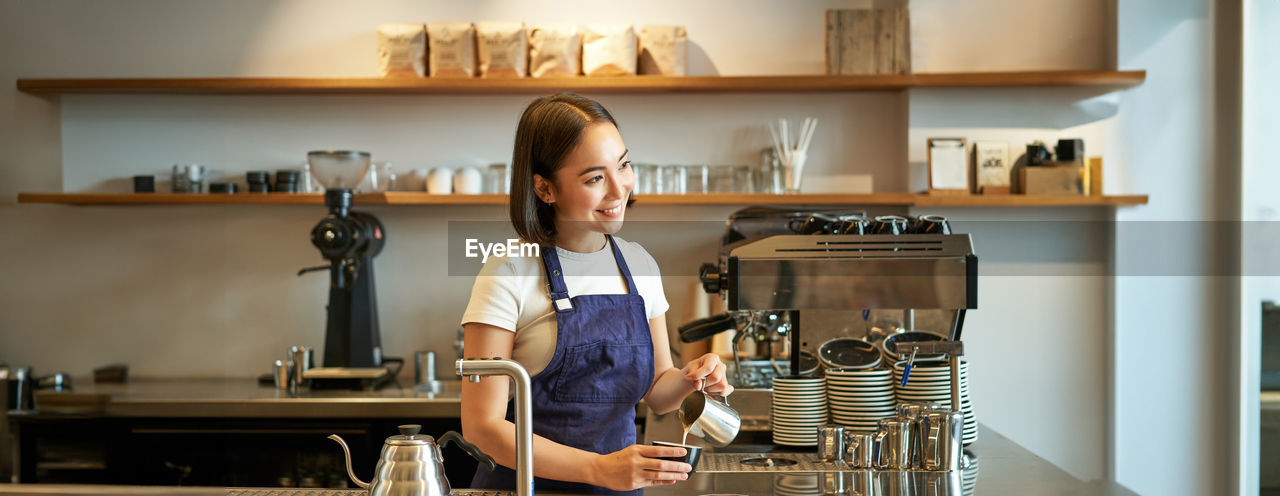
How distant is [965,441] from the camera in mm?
1991

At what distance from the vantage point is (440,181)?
3.27m

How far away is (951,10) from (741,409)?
1.76m

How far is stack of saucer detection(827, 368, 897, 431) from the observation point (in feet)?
6.44

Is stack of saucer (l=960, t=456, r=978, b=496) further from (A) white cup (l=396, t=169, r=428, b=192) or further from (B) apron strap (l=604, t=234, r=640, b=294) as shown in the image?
(A) white cup (l=396, t=169, r=428, b=192)

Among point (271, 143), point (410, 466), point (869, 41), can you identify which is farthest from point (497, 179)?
point (410, 466)

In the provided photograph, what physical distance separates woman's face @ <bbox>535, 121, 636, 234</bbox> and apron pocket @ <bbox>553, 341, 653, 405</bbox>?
0.21m

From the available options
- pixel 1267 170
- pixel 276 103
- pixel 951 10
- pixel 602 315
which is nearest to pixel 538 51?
pixel 276 103

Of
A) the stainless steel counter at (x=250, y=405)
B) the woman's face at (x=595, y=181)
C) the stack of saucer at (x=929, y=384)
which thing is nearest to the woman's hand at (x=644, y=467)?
the woman's face at (x=595, y=181)

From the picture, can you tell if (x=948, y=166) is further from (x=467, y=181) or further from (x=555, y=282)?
(x=555, y=282)

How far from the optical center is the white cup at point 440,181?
3264 mm

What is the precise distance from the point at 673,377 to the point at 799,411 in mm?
432

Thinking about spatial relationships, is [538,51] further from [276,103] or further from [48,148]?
[48,148]

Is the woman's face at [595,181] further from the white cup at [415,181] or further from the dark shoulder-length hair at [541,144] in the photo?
the white cup at [415,181]

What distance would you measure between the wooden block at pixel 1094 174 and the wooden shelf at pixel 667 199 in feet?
0.19
